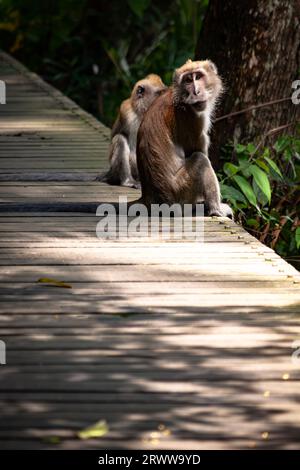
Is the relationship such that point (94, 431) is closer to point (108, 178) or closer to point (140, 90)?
point (108, 178)

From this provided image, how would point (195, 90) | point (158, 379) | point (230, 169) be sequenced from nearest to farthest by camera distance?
point (158, 379) → point (195, 90) → point (230, 169)

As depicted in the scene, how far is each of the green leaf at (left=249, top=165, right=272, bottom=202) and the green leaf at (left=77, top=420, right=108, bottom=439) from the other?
4382 mm

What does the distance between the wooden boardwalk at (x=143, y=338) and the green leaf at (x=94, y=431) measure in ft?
0.08

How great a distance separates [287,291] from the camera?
4996 millimetres

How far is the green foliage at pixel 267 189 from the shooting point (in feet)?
25.9

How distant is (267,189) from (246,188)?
0.24 m

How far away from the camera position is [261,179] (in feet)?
25.2

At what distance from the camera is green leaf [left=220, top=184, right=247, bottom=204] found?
7898mm

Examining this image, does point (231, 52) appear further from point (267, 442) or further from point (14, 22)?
point (14, 22)
